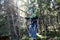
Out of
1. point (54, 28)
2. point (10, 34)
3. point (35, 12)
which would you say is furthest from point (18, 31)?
point (54, 28)

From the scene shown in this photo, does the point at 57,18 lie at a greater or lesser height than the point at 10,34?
greater

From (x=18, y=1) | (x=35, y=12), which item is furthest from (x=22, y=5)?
(x=35, y=12)

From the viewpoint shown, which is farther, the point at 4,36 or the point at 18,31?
the point at 4,36

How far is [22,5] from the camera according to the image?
8.69m

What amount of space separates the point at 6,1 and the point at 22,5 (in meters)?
1.22

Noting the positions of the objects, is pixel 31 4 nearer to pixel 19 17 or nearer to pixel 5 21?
pixel 19 17

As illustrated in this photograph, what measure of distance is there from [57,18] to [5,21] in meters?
2.29

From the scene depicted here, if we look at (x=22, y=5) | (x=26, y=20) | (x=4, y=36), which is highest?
(x=22, y=5)

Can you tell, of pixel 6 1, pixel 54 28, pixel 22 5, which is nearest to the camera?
pixel 6 1

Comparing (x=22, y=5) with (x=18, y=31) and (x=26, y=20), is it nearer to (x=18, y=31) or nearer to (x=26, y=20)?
(x=26, y=20)

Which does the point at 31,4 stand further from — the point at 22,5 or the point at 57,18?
the point at 57,18

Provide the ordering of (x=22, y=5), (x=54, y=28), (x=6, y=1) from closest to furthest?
1. (x=6, y=1)
2. (x=54, y=28)
3. (x=22, y=5)

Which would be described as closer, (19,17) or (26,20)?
(19,17)

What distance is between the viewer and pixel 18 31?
308 inches
